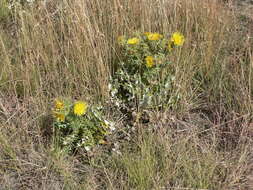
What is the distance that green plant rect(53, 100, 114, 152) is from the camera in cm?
173

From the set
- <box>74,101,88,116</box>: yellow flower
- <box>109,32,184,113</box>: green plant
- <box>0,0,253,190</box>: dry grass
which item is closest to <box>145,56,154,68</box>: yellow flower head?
<box>109,32,184,113</box>: green plant

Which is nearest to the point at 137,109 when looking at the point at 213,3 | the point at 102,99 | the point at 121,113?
the point at 121,113

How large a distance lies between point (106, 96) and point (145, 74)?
11.4 inches

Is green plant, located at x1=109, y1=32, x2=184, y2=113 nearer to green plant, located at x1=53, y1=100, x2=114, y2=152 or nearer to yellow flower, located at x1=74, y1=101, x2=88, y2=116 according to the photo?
green plant, located at x1=53, y1=100, x2=114, y2=152

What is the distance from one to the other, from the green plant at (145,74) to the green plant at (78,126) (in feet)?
0.85

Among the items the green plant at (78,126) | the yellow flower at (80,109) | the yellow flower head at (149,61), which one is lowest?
the green plant at (78,126)

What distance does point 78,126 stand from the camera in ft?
5.71

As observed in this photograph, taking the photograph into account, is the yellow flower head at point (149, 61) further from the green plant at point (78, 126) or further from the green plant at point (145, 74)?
the green plant at point (78, 126)

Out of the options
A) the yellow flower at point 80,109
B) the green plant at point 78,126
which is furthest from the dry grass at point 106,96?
the yellow flower at point 80,109

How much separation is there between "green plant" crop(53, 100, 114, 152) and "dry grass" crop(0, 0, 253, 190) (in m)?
0.07

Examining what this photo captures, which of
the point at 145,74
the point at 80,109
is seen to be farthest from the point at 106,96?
the point at 80,109

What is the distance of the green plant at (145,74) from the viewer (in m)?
1.99

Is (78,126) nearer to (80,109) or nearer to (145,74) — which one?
(80,109)

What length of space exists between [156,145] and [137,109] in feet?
1.04
